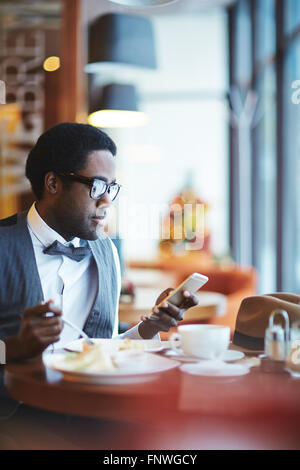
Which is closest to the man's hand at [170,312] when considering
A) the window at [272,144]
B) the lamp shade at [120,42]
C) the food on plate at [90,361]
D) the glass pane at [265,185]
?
the food on plate at [90,361]

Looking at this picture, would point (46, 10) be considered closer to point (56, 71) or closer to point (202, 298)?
point (56, 71)

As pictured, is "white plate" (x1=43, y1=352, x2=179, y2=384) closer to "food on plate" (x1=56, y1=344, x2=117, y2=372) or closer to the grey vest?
"food on plate" (x1=56, y1=344, x2=117, y2=372)

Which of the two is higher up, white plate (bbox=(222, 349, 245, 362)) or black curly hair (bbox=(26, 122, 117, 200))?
black curly hair (bbox=(26, 122, 117, 200))

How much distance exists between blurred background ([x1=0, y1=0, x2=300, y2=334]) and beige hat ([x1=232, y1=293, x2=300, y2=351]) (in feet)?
2.86

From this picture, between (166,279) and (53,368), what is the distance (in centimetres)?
321

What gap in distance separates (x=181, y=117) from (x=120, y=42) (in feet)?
15.2

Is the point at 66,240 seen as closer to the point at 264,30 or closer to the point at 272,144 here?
the point at 272,144

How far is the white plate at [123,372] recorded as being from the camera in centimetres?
116

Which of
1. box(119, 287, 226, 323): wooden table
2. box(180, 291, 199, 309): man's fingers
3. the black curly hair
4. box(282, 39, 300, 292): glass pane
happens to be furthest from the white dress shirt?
box(282, 39, 300, 292): glass pane

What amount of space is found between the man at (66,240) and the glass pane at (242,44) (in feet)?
19.6

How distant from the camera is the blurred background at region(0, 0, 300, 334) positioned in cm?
417

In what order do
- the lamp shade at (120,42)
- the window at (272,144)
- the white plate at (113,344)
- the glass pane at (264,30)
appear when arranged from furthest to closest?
the glass pane at (264,30)
the window at (272,144)
the lamp shade at (120,42)
the white plate at (113,344)

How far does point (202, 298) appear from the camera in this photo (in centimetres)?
313

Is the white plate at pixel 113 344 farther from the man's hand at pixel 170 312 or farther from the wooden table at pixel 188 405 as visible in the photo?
the wooden table at pixel 188 405
